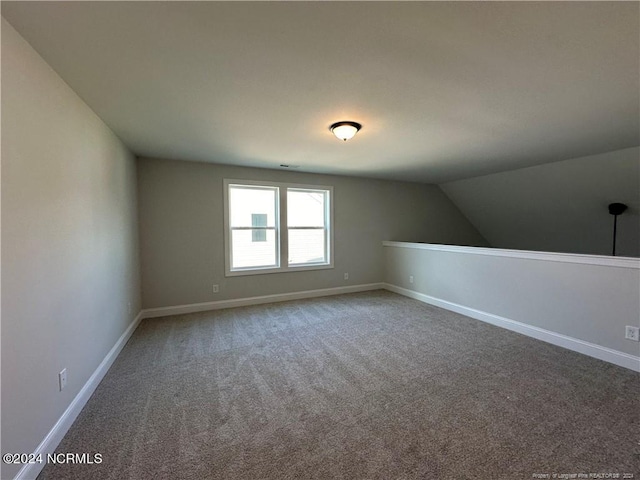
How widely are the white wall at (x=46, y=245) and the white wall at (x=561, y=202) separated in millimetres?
5777

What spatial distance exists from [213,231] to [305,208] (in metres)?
1.69

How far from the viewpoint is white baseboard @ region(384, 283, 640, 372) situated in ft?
8.38

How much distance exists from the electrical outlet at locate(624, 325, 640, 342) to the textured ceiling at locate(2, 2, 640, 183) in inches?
76.2

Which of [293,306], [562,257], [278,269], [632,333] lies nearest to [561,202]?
[562,257]

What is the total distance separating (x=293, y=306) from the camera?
14.9ft

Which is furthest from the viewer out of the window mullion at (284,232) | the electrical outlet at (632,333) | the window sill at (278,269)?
the window mullion at (284,232)

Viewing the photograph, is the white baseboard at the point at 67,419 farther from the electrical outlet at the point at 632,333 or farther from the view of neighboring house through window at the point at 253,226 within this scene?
the electrical outlet at the point at 632,333

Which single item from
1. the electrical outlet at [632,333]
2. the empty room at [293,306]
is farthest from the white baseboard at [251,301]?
the electrical outlet at [632,333]

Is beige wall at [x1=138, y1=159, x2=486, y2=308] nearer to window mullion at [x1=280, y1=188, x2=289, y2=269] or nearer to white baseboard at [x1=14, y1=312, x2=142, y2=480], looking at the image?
window mullion at [x1=280, y1=188, x2=289, y2=269]

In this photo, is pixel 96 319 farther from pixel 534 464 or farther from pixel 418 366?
pixel 534 464

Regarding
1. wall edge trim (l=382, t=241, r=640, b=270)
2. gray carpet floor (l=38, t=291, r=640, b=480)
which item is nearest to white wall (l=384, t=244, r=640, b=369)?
wall edge trim (l=382, t=241, r=640, b=270)

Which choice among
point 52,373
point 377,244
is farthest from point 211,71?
point 377,244

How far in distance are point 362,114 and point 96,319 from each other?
2922 millimetres

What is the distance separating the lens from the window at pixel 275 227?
459 cm
